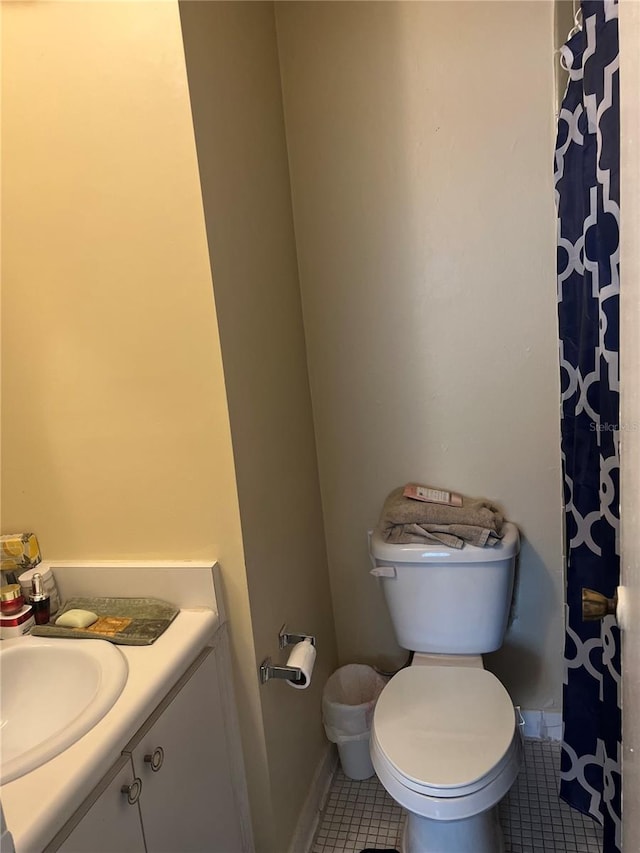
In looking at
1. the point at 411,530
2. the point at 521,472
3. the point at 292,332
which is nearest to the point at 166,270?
the point at 292,332

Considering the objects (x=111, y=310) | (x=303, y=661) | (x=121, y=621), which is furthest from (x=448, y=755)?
(x=111, y=310)

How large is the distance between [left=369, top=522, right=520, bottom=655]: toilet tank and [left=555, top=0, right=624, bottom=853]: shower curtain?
0.85 feet

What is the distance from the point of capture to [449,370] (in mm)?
1835

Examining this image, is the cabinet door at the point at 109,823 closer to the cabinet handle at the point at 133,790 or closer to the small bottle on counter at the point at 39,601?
the cabinet handle at the point at 133,790

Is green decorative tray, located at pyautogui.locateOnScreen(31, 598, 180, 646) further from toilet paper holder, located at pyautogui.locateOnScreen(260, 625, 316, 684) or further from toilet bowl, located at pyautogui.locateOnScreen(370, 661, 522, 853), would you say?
toilet bowl, located at pyautogui.locateOnScreen(370, 661, 522, 853)

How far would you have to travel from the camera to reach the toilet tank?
174cm

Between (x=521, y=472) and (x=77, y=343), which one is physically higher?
(x=77, y=343)

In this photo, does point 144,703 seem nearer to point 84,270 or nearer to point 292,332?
point 84,270

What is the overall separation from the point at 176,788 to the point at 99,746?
0.30 meters

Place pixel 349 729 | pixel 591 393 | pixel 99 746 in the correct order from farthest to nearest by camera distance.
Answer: pixel 349 729 → pixel 591 393 → pixel 99 746

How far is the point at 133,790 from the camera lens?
1037 millimetres

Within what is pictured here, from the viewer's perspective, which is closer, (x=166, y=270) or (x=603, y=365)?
(x=603, y=365)

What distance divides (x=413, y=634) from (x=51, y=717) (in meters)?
1.01

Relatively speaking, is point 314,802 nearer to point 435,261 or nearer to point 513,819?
point 513,819
